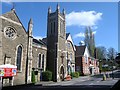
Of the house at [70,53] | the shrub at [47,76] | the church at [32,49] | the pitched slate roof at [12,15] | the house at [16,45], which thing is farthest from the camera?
the house at [70,53]

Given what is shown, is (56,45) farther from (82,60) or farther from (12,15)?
(82,60)

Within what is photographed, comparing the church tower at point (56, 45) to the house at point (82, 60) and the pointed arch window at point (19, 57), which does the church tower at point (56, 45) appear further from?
the house at point (82, 60)

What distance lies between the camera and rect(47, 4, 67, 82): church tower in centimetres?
4050

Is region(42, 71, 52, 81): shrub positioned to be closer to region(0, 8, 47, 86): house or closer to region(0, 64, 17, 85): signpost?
region(0, 8, 47, 86): house

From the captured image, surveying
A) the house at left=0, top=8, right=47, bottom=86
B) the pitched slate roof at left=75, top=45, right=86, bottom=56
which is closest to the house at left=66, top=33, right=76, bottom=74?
the pitched slate roof at left=75, top=45, right=86, bottom=56

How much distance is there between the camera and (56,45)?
134ft

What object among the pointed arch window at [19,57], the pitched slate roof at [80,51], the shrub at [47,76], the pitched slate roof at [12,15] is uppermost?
the pitched slate roof at [12,15]

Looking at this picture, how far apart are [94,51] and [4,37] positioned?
2170 inches

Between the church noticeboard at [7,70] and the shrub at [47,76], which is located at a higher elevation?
the church noticeboard at [7,70]

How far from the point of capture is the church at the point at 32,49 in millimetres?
28672

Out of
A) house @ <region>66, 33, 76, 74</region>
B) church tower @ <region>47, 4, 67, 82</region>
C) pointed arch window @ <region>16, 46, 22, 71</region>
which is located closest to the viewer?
pointed arch window @ <region>16, 46, 22, 71</region>

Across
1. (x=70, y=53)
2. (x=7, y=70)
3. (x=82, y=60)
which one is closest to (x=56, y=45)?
(x=70, y=53)

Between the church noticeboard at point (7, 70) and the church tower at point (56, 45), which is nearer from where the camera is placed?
the church noticeboard at point (7, 70)

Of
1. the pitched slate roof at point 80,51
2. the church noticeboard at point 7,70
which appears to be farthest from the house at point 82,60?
the church noticeboard at point 7,70
